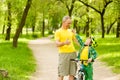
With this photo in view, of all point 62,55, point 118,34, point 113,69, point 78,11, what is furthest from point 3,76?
point 78,11

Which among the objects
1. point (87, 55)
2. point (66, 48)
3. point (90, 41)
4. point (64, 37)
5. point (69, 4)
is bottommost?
point (87, 55)

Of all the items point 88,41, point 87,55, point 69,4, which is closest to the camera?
point 87,55

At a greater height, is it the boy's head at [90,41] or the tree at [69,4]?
the tree at [69,4]

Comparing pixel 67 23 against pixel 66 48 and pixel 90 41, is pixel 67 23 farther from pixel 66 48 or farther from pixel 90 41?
pixel 90 41

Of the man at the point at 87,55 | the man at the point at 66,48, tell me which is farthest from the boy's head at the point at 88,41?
the man at the point at 66,48

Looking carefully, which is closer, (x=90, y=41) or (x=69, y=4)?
(x=90, y=41)

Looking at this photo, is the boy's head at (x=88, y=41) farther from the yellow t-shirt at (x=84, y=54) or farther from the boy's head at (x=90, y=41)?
the yellow t-shirt at (x=84, y=54)

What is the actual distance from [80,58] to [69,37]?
22.6 inches

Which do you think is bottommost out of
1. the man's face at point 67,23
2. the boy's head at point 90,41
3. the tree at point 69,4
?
the boy's head at point 90,41

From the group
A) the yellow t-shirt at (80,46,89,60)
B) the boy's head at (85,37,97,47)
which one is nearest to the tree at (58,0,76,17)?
the boy's head at (85,37,97,47)

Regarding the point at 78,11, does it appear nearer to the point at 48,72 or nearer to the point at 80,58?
the point at 48,72

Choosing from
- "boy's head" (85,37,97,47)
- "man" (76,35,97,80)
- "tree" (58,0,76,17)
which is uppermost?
"tree" (58,0,76,17)

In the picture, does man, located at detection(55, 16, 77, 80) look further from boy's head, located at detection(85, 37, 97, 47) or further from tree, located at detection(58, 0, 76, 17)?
tree, located at detection(58, 0, 76, 17)

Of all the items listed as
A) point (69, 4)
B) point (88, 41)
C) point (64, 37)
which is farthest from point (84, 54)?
point (69, 4)
